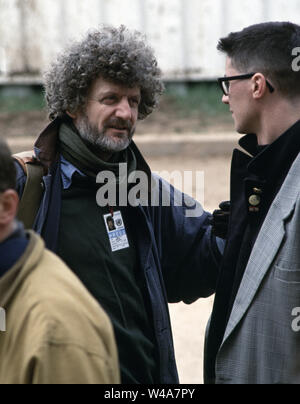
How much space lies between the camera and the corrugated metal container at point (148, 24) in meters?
10.2

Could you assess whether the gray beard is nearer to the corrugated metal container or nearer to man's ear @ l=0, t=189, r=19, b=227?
man's ear @ l=0, t=189, r=19, b=227

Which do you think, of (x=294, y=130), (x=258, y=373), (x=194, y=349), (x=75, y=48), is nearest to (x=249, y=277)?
(x=258, y=373)

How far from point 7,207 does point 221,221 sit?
3.73 feet

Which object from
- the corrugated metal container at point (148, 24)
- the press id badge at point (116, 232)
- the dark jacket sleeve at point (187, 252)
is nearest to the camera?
the press id badge at point (116, 232)

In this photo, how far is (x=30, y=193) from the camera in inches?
93.0

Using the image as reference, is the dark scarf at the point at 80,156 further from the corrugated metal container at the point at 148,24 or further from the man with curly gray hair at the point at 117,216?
the corrugated metal container at the point at 148,24

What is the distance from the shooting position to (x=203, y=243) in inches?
106

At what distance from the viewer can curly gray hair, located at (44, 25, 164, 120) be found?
100 inches

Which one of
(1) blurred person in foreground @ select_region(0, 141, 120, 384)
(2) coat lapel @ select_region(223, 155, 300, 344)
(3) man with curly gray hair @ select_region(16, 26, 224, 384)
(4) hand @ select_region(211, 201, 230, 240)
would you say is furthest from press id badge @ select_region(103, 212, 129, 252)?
(1) blurred person in foreground @ select_region(0, 141, 120, 384)

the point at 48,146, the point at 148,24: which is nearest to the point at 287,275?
the point at 48,146

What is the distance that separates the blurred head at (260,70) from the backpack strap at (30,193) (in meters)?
0.67

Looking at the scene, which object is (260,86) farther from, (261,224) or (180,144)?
(180,144)

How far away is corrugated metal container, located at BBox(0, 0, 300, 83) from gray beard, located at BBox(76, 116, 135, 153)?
7900 millimetres

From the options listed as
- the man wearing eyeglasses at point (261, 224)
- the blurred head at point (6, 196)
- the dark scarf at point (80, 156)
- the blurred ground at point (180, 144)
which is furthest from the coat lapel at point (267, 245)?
the blurred ground at point (180, 144)
